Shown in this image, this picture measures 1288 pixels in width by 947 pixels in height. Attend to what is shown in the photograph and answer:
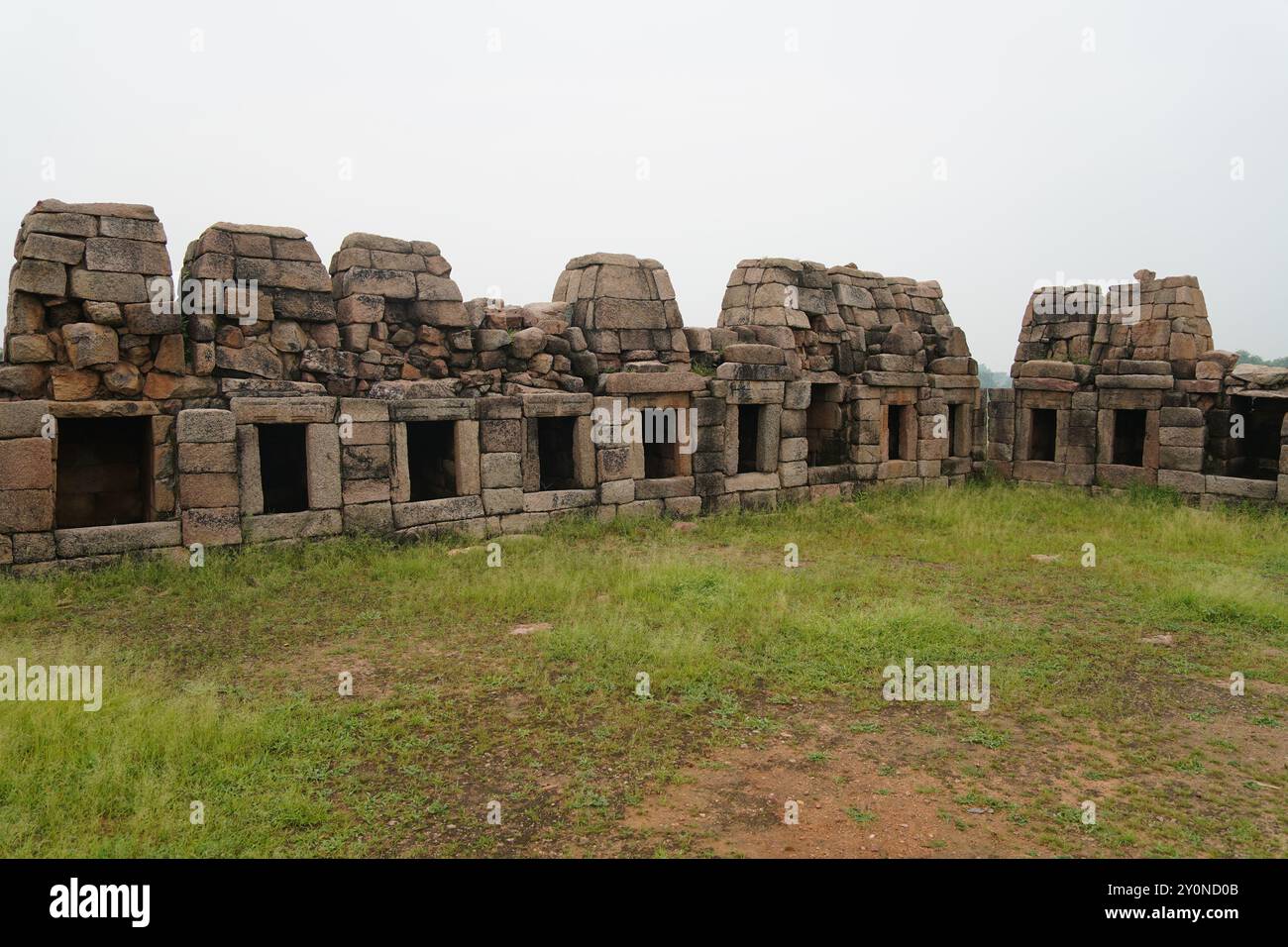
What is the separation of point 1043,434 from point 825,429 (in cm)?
486

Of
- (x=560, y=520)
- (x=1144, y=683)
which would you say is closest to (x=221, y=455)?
(x=560, y=520)

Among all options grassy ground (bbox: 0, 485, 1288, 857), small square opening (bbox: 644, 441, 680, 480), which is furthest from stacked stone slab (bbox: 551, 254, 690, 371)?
grassy ground (bbox: 0, 485, 1288, 857)

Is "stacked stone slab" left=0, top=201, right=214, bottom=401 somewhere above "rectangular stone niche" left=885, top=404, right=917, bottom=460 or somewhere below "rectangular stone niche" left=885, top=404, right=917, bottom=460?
above

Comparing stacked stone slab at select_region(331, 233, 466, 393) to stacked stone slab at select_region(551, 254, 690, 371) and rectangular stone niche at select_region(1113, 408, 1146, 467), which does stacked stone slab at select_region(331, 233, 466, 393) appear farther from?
rectangular stone niche at select_region(1113, 408, 1146, 467)

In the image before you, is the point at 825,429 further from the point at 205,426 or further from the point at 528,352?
the point at 205,426

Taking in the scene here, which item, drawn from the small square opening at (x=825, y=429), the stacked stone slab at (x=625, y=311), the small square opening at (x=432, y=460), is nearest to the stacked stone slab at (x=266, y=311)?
the small square opening at (x=432, y=460)

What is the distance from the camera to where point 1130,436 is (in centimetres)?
1756

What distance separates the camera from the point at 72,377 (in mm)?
9812

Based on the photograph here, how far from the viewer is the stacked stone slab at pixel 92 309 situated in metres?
9.55

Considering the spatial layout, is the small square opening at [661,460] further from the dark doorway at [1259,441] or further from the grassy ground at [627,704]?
the dark doorway at [1259,441]

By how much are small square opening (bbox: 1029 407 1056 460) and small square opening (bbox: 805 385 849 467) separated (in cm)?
422

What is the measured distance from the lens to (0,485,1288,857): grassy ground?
16.3ft

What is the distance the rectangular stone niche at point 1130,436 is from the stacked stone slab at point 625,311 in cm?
924

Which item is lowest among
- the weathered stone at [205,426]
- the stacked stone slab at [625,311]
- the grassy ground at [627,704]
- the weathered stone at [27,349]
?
the grassy ground at [627,704]
